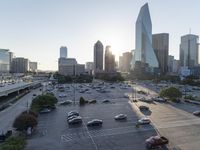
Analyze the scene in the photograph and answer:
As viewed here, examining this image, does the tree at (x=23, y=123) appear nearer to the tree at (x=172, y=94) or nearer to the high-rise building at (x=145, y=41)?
the tree at (x=172, y=94)

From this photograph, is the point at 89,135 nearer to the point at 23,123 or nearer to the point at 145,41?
the point at 23,123

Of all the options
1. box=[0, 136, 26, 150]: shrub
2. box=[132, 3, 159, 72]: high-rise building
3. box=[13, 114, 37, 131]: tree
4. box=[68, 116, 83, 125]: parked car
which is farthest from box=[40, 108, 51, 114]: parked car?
box=[132, 3, 159, 72]: high-rise building

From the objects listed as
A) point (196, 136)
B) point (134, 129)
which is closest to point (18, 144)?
point (134, 129)

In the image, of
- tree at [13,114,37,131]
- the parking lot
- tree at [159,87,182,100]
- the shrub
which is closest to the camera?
the shrub

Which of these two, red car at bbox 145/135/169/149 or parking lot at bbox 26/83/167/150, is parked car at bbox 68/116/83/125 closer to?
parking lot at bbox 26/83/167/150

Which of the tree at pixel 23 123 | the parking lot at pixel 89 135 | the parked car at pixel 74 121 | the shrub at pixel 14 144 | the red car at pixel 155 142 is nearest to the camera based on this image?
the shrub at pixel 14 144

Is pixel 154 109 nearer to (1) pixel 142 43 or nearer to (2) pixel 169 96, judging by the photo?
(2) pixel 169 96

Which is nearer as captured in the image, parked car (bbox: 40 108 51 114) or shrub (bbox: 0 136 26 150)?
shrub (bbox: 0 136 26 150)

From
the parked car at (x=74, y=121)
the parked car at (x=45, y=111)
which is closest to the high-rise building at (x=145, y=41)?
the parked car at (x=45, y=111)
